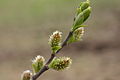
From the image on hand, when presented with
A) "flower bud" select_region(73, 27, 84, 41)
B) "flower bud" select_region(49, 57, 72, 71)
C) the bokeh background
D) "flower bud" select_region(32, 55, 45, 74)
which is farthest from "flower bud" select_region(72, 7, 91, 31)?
the bokeh background

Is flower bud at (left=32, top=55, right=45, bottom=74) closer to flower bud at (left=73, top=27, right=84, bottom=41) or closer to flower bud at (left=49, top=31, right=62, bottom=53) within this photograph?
flower bud at (left=49, top=31, right=62, bottom=53)

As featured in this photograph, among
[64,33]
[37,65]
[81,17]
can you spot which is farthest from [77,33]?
[64,33]

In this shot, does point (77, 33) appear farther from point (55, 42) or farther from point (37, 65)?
point (37, 65)

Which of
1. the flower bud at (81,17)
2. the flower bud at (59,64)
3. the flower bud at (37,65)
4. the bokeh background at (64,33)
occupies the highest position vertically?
the bokeh background at (64,33)

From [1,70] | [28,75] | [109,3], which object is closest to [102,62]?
[1,70]

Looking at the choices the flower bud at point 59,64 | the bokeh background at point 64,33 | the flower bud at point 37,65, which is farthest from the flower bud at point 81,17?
the bokeh background at point 64,33

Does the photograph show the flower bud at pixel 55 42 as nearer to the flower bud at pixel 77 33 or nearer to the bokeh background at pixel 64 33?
the flower bud at pixel 77 33

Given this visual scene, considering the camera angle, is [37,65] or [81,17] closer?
[81,17]

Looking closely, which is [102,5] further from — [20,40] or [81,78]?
[81,78]
